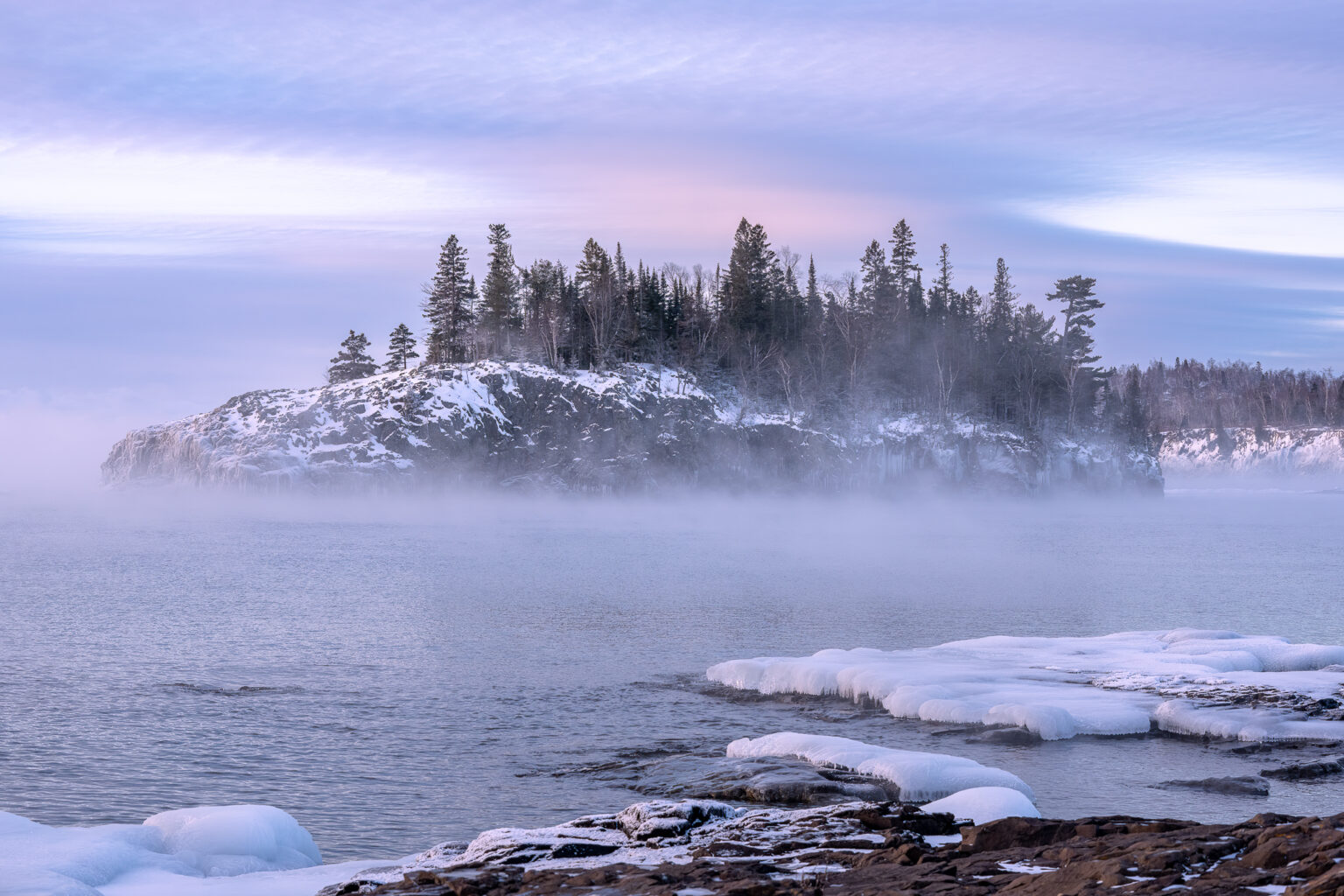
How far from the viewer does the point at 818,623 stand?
4050 cm

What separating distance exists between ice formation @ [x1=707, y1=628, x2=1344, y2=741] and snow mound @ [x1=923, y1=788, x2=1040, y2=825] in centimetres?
757

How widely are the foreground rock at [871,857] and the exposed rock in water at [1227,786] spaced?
612 cm

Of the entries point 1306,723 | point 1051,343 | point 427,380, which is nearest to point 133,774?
point 1306,723

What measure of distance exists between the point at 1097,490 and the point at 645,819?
548ft

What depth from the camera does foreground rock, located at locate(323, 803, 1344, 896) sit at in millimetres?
9289

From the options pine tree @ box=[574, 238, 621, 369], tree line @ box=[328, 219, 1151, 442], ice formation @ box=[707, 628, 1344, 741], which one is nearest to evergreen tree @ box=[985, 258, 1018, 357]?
tree line @ box=[328, 219, 1151, 442]

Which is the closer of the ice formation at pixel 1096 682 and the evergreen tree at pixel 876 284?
the ice formation at pixel 1096 682

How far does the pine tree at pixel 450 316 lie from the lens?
150 meters

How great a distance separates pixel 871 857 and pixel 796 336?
152m

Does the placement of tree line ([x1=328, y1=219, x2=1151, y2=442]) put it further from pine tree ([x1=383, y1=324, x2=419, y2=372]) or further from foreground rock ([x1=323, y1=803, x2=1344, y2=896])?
foreground rock ([x1=323, y1=803, x2=1344, y2=896])

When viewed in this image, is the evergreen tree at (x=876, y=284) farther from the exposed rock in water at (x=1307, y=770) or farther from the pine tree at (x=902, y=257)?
the exposed rock in water at (x=1307, y=770)

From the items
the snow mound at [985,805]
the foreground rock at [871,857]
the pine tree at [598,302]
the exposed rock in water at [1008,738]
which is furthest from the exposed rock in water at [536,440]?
the foreground rock at [871,857]

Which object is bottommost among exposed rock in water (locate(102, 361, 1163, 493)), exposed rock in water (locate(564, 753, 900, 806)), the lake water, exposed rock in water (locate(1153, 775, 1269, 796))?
the lake water

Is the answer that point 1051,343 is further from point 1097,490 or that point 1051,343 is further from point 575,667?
point 575,667
